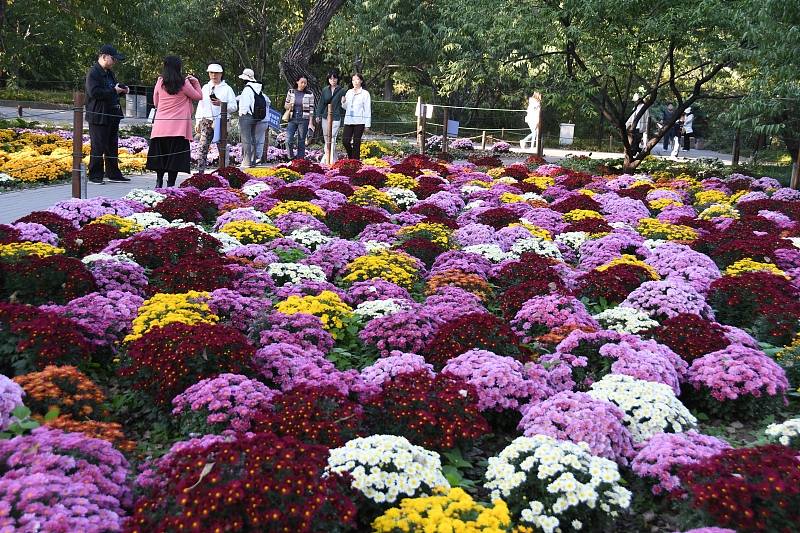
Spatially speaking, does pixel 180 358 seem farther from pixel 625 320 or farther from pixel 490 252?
pixel 490 252

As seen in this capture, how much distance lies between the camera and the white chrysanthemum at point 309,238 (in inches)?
319

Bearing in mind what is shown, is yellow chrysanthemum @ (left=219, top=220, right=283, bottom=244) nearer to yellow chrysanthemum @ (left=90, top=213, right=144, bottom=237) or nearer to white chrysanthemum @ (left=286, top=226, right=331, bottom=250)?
white chrysanthemum @ (left=286, top=226, right=331, bottom=250)

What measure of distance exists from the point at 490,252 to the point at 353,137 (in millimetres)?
8523

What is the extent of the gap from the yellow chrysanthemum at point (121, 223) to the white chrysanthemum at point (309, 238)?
1663mm

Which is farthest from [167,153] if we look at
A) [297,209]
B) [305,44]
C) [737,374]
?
[305,44]

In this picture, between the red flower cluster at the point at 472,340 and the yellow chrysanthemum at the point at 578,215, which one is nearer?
the red flower cluster at the point at 472,340

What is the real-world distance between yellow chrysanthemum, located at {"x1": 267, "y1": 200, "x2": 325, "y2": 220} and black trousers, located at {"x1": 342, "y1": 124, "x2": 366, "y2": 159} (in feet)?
19.4

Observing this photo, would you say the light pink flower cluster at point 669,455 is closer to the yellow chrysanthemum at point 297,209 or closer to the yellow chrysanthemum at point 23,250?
the yellow chrysanthemum at point 23,250

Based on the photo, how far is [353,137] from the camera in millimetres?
15906

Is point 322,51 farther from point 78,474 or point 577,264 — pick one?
point 78,474

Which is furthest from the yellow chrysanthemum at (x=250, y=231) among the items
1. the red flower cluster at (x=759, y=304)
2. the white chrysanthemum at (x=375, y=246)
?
the red flower cluster at (x=759, y=304)

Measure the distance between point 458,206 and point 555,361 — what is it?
21.0 feet

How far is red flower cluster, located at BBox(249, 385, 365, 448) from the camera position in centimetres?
382

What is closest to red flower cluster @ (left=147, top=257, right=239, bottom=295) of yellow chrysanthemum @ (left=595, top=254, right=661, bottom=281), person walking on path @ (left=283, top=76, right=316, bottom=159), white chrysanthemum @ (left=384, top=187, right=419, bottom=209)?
yellow chrysanthemum @ (left=595, top=254, right=661, bottom=281)
